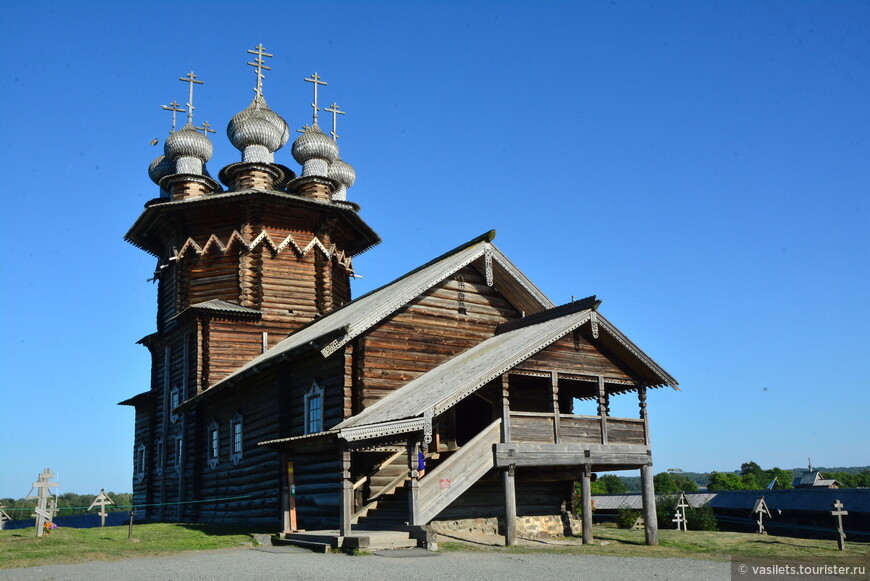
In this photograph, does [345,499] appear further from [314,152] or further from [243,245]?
[314,152]

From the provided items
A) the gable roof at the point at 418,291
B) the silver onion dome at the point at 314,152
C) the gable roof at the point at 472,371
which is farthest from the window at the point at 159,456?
the gable roof at the point at 472,371

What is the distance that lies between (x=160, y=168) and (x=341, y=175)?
8.07 meters

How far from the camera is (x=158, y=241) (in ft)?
113

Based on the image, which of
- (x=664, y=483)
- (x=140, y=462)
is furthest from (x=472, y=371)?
(x=664, y=483)

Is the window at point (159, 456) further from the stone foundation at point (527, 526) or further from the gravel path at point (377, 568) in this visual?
the gravel path at point (377, 568)

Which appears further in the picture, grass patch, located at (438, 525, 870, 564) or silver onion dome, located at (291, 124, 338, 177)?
silver onion dome, located at (291, 124, 338, 177)

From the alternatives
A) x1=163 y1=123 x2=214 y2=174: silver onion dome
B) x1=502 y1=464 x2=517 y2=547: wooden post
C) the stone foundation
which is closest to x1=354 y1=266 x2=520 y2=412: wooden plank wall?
the stone foundation

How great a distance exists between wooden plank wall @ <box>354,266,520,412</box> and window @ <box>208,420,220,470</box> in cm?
967

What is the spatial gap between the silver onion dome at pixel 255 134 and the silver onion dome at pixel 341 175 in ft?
9.88

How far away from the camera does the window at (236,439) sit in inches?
1041

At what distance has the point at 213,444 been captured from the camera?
2852cm

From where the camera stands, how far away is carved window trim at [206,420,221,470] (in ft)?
92.0

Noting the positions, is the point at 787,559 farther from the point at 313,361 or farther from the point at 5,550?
the point at 5,550

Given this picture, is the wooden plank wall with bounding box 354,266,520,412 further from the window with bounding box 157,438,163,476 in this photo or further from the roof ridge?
the window with bounding box 157,438,163,476
